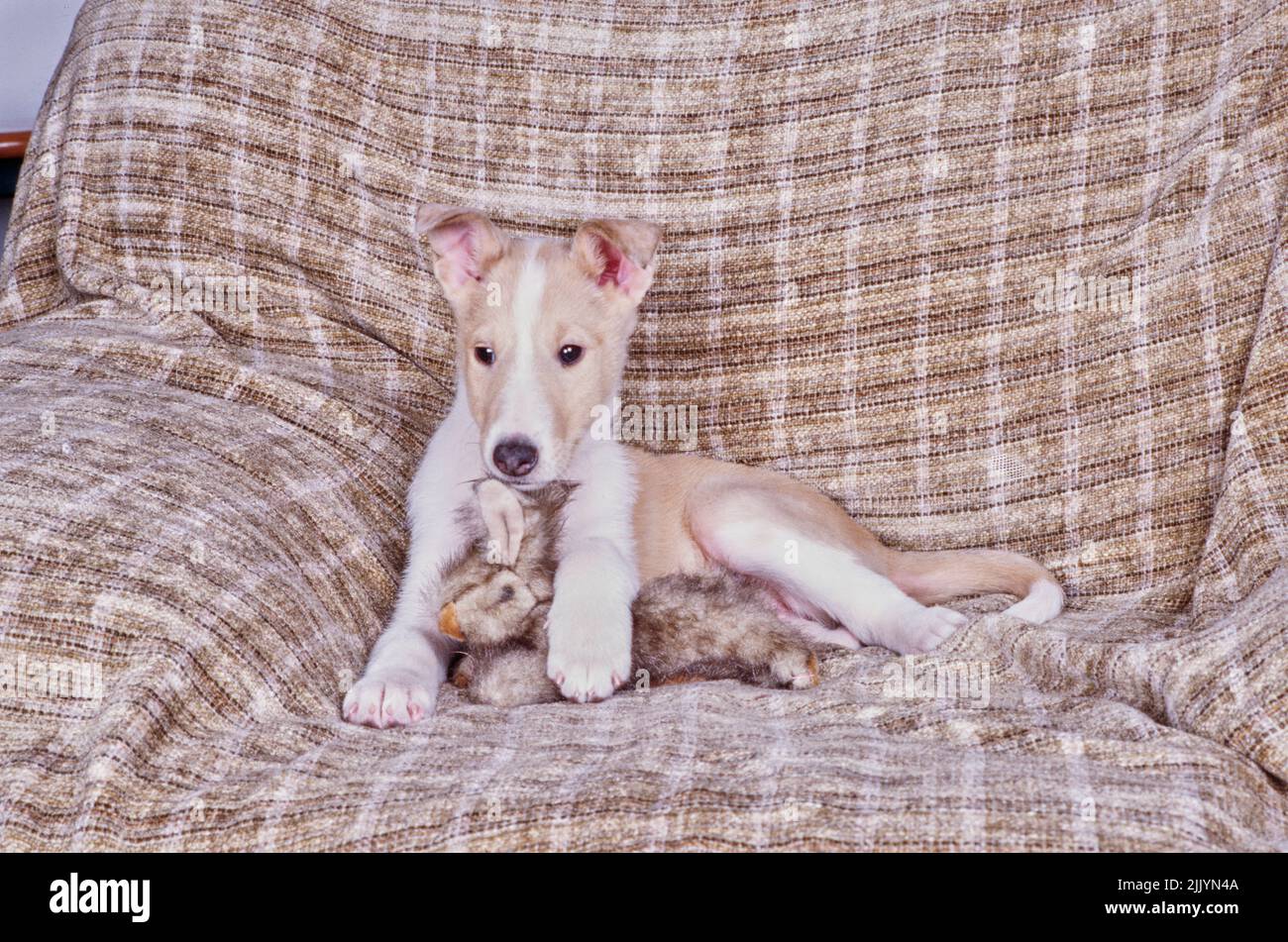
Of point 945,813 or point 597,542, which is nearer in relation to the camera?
point 945,813

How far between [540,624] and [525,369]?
540 mm

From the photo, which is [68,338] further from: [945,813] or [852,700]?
[945,813]

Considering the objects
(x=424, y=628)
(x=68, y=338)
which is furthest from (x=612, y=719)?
(x=68, y=338)

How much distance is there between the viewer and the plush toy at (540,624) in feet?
7.01

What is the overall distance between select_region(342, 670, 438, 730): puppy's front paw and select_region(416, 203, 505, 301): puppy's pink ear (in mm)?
906

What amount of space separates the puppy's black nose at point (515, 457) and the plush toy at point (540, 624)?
0.05 metres

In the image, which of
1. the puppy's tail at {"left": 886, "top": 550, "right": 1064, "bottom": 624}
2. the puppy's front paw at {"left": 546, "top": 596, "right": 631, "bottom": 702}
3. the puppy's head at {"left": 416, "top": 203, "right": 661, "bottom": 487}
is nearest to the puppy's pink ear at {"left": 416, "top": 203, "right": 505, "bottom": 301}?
the puppy's head at {"left": 416, "top": 203, "right": 661, "bottom": 487}

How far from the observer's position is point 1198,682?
1825 millimetres

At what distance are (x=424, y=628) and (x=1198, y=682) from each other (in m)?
1.29

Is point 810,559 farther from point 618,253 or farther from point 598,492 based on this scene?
point 618,253

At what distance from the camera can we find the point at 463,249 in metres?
2.65

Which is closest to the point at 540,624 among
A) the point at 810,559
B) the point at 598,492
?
the point at 598,492

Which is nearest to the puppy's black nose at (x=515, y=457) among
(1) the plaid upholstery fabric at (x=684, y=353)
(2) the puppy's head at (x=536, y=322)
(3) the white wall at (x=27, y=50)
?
(2) the puppy's head at (x=536, y=322)

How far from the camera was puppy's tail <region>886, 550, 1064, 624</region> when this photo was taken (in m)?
2.54
